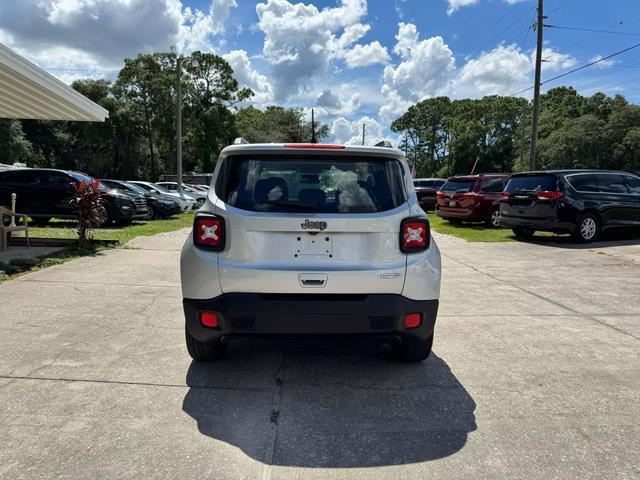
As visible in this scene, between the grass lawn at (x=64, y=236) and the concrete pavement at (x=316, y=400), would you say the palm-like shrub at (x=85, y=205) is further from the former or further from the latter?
the concrete pavement at (x=316, y=400)

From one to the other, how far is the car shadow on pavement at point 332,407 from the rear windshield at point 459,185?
42.9 ft

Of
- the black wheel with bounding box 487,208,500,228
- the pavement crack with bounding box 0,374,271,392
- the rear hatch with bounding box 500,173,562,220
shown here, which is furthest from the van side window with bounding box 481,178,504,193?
the pavement crack with bounding box 0,374,271,392

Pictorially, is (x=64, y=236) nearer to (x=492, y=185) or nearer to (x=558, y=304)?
(x=558, y=304)

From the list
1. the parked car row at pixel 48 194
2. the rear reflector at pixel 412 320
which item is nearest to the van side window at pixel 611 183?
the rear reflector at pixel 412 320

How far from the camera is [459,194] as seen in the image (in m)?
16.1

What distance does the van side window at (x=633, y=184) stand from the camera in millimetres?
12344

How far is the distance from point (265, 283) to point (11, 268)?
20.0 feet

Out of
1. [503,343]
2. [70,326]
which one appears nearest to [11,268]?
[70,326]

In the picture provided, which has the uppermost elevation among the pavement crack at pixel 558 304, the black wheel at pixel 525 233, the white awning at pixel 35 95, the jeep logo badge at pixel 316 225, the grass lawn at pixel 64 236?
the white awning at pixel 35 95

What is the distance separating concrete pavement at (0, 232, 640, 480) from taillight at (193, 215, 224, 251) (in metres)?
1.08

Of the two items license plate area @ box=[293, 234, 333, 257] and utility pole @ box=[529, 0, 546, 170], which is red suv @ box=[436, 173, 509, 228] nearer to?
utility pole @ box=[529, 0, 546, 170]

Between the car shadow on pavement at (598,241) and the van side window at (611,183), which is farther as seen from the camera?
the van side window at (611,183)

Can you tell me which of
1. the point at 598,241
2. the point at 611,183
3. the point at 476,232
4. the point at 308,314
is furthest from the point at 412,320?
the point at 476,232

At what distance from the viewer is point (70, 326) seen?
16.4ft
